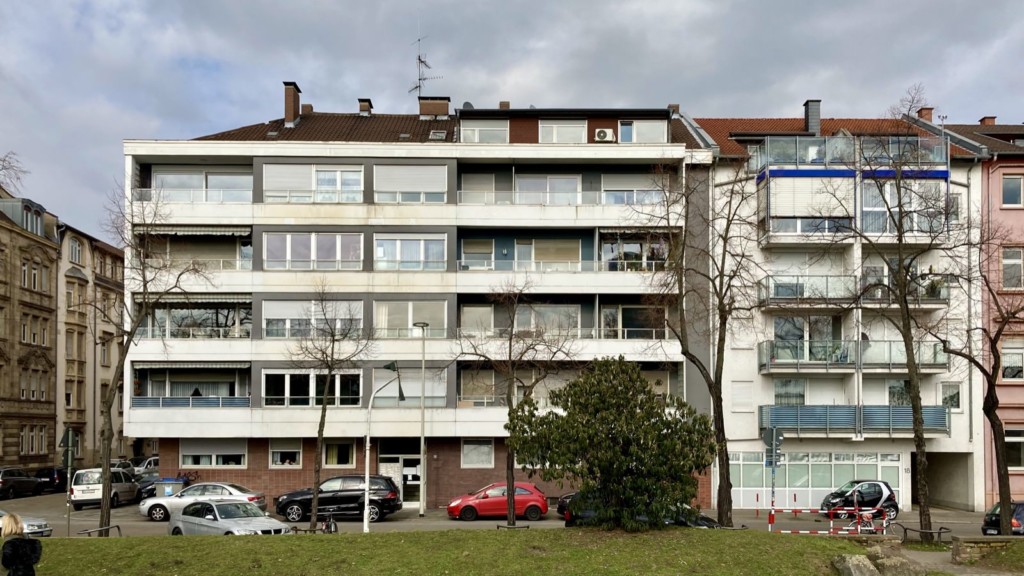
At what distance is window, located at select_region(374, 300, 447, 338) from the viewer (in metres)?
39.1

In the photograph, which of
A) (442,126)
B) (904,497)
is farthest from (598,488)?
(442,126)

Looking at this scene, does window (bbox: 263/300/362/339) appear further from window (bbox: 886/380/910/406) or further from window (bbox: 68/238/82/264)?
window (bbox: 68/238/82/264)

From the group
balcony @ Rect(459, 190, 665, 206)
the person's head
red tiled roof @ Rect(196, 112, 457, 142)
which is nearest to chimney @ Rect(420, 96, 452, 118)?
red tiled roof @ Rect(196, 112, 457, 142)

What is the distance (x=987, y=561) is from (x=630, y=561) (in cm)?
960

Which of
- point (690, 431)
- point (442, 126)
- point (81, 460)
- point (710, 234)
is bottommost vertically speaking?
point (81, 460)

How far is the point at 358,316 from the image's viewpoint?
3878cm

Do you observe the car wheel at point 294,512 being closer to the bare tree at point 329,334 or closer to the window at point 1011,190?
the bare tree at point 329,334

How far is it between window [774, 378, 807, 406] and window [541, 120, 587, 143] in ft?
45.7

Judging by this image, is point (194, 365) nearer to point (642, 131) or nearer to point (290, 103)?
point (290, 103)

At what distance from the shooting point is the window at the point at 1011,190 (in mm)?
39719

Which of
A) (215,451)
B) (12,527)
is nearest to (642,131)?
(215,451)

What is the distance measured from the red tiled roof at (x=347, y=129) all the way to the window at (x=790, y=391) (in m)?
18.8

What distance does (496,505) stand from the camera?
108 ft

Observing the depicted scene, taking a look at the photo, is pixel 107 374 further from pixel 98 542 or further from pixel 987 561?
pixel 987 561
